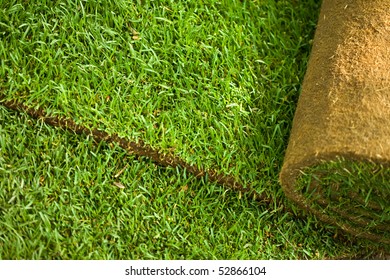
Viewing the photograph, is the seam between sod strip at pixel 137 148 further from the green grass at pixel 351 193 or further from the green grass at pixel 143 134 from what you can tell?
the green grass at pixel 351 193

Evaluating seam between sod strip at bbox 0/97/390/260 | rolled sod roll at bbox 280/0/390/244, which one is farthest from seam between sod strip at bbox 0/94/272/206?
rolled sod roll at bbox 280/0/390/244

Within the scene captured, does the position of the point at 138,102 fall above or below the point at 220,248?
above

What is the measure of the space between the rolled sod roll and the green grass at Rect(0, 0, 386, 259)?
0.18m

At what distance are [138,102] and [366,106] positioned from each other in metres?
1.08

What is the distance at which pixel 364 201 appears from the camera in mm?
2625

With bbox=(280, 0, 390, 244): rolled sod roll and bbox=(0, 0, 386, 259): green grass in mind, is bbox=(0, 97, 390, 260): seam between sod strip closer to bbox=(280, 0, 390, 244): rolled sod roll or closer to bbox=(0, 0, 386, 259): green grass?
bbox=(0, 0, 386, 259): green grass

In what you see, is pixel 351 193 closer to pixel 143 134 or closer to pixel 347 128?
pixel 347 128

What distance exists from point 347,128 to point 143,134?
952 millimetres

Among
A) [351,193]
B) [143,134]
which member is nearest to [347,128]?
[351,193]

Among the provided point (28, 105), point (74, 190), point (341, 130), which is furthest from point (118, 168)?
point (341, 130)

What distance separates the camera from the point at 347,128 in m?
2.47
